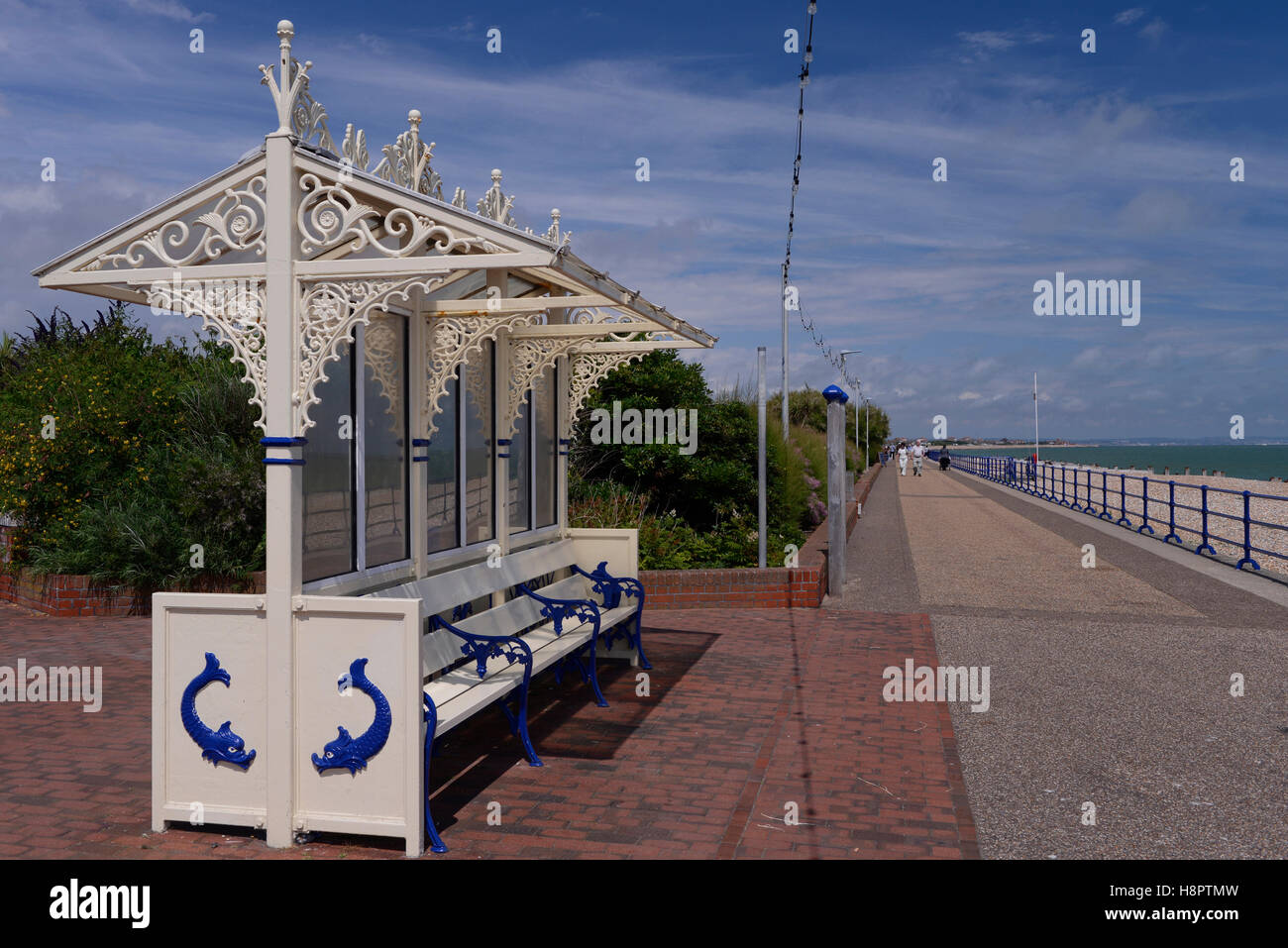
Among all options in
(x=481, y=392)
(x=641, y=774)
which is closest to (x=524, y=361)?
(x=481, y=392)

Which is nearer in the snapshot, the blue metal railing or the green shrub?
the green shrub

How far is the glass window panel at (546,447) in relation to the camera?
9.14 metres

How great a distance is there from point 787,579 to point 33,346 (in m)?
13.5

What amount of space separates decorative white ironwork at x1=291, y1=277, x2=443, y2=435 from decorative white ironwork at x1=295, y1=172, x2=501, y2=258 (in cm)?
17

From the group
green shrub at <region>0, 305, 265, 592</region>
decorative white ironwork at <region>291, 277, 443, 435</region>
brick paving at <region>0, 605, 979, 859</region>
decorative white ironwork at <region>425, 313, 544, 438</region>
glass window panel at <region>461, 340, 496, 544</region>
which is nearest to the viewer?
brick paving at <region>0, 605, 979, 859</region>

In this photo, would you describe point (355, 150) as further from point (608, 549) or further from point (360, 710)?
point (608, 549)

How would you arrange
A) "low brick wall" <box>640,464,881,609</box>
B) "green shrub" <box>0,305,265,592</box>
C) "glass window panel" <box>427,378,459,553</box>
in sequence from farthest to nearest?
1. "low brick wall" <box>640,464,881,609</box>
2. "green shrub" <box>0,305,265,592</box>
3. "glass window panel" <box>427,378,459,553</box>

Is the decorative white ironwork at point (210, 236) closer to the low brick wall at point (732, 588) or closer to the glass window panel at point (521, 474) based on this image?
the glass window panel at point (521, 474)

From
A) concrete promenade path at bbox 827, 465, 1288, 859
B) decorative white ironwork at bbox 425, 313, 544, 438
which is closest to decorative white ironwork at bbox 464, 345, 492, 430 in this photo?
decorative white ironwork at bbox 425, 313, 544, 438

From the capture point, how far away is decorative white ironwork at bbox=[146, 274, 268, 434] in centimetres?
487

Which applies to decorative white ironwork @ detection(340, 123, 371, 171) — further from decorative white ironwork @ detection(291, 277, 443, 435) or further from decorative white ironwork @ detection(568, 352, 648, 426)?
decorative white ironwork @ detection(568, 352, 648, 426)

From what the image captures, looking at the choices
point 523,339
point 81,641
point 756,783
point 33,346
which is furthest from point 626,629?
point 33,346

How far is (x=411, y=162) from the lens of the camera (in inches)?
247
